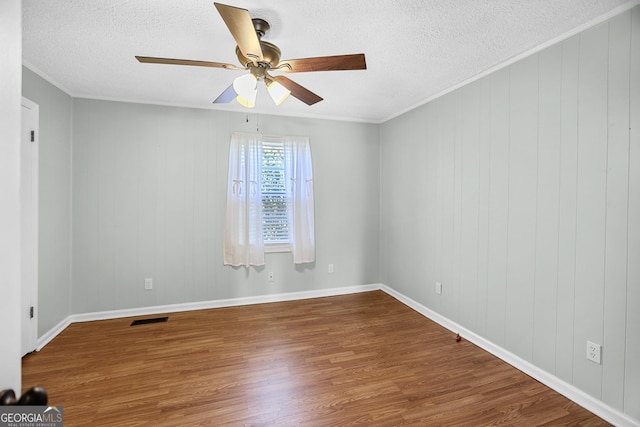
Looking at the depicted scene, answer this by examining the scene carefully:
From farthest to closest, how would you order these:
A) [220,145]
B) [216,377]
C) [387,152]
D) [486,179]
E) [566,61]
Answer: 1. [387,152]
2. [220,145]
3. [486,179]
4. [216,377]
5. [566,61]

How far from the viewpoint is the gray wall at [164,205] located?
10.4ft

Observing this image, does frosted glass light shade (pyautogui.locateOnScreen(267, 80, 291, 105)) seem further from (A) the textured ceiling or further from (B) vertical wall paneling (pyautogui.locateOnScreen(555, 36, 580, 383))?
(B) vertical wall paneling (pyautogui.locateOnScreen(555, 36, 580, 383))

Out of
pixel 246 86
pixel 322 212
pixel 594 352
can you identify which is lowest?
pixel 594 352

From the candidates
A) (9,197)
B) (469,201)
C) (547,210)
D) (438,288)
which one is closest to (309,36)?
(9,197)

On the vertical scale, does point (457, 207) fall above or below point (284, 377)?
above

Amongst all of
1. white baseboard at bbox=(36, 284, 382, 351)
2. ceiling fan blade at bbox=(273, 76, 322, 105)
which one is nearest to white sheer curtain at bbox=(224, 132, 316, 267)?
white baseboard at bbox=(36, 284, 382, 351)

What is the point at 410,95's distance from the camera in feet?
10.4

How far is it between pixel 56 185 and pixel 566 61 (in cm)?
447

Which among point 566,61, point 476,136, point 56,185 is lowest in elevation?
point 56,185

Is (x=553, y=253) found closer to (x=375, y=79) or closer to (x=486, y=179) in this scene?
(x=486, y=179)

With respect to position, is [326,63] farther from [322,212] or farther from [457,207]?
[322,212]

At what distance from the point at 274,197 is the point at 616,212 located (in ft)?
10.2

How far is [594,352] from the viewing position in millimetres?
1830

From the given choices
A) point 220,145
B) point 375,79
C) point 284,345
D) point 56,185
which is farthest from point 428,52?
point 56,185
